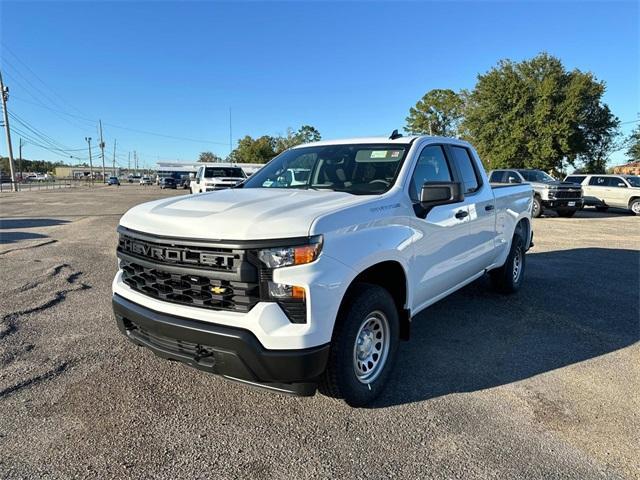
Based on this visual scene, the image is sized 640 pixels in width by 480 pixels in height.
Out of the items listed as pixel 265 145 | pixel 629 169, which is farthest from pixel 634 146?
pixel 265 145

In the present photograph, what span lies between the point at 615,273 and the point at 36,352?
830cm

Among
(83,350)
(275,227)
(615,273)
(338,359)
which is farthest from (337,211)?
(615,273)

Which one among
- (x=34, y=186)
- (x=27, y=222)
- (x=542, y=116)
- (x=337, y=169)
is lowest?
(x=34, y=186)

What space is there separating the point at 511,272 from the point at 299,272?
4232mm

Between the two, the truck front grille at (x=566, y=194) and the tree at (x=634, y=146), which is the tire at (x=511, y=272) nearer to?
the truck front grille at (x=566, y=194)

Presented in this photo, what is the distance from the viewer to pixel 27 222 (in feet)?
46.9

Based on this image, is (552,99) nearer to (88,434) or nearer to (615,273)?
(615,273)

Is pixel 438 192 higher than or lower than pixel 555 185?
higher

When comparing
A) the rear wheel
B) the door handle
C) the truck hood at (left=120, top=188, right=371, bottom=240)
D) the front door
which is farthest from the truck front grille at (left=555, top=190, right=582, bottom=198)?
the truck hood at (left=120, top=188, right=371, bottom=240)

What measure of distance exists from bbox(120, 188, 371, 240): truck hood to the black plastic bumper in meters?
0.55

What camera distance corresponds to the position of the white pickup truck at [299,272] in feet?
8.39

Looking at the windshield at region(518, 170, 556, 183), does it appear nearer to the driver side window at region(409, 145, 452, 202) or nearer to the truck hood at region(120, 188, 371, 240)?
the driver side window at region(409, 145, 452, 202)

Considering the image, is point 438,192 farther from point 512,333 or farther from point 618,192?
point 618,192

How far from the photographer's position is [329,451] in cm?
268
